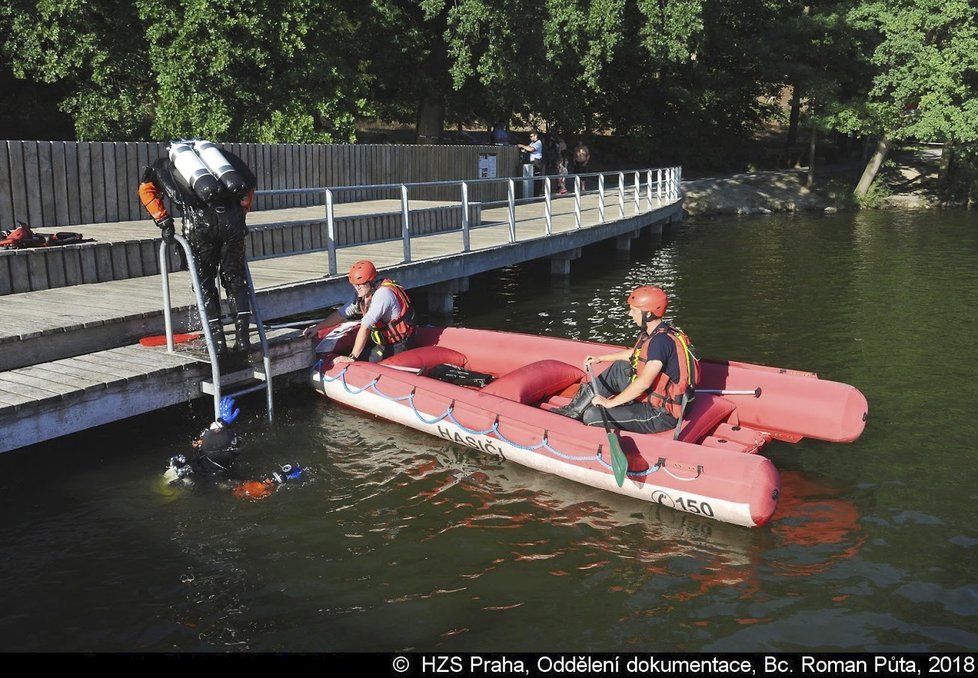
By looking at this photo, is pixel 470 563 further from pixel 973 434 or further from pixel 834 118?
pixel 834 118

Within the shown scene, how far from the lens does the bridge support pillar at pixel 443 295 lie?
45.9 ft

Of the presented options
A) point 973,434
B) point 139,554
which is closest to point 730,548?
point 973,434

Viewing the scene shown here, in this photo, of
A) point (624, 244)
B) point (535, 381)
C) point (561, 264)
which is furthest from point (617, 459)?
point (624, 244)

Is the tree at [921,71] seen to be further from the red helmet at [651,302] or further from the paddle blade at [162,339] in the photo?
the paddle blade at [162,339]

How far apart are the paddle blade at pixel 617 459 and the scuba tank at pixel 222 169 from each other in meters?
3.80

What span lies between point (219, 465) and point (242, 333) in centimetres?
166

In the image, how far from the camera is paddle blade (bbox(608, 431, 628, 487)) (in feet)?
22.7

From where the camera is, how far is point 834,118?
104ft

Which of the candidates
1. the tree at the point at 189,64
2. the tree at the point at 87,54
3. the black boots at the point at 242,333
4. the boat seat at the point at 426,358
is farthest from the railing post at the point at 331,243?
the tree at the point at 87,54

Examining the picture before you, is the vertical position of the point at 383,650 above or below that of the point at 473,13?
below

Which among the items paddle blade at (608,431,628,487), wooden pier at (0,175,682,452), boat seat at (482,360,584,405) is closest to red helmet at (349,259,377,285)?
wooden pier at (0,175,682,452)

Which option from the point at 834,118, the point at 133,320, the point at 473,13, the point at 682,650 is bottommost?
the point at 682,650

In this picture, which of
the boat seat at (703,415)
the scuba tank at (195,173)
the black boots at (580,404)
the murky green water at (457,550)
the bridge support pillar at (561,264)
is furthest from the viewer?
the bridge support pillar at (561,264)
